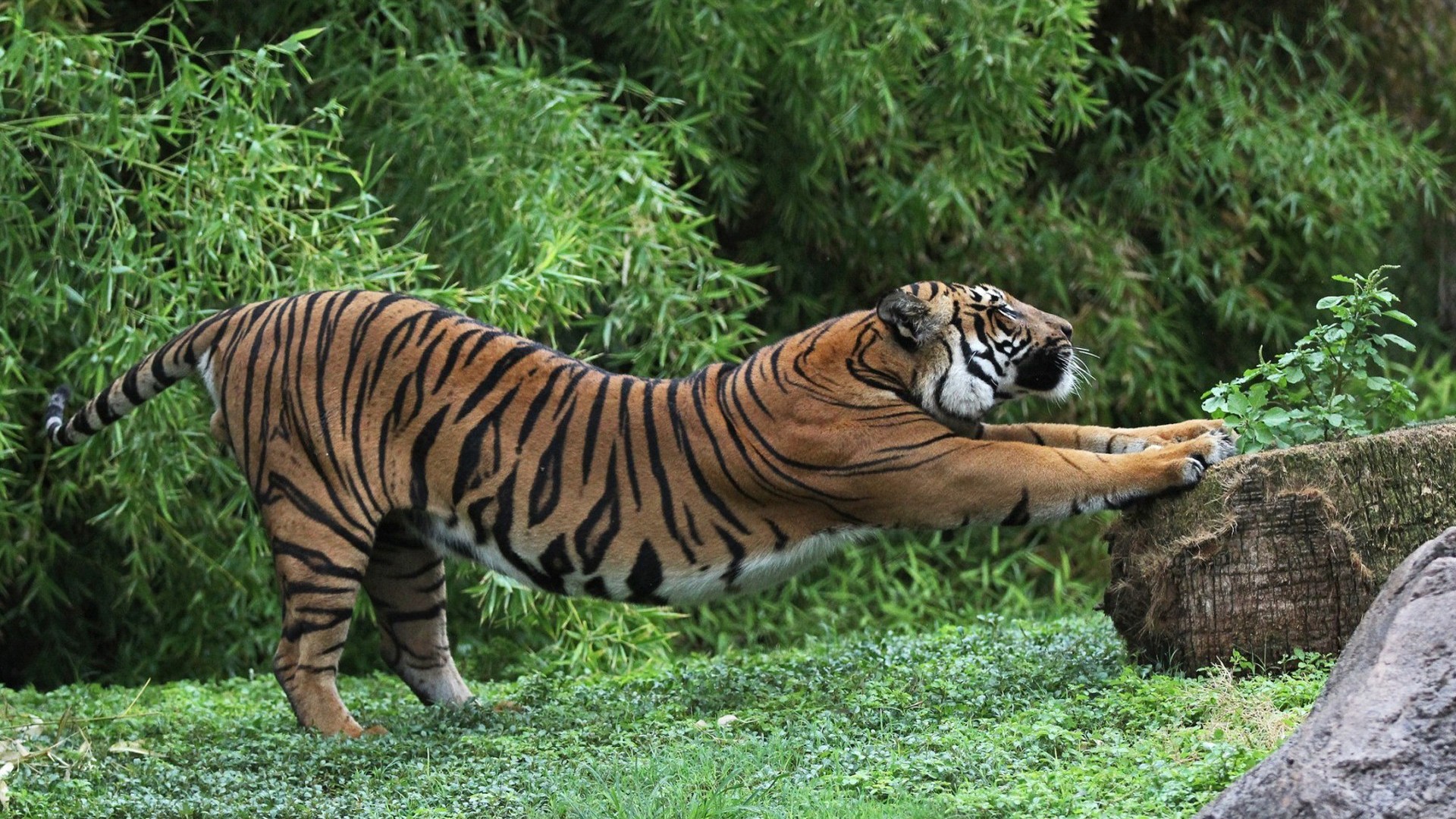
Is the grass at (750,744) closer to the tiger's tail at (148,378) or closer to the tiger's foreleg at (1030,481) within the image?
the tiger's foreleg at (1030,481)

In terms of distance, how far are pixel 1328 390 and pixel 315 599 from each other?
2.82 m

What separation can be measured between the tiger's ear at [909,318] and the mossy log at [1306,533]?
34.1 inches

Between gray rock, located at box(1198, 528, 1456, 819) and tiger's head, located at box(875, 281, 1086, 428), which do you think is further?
tiger's head, located at box(875, 281, 1086, 428)

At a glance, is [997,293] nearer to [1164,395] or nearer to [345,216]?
[345,216]

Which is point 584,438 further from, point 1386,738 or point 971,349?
point 1386,738

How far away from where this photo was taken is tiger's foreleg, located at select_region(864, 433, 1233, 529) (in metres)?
3.84

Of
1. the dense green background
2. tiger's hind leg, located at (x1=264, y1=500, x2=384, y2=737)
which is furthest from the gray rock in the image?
the dense green background

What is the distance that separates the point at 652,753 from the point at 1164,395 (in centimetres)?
499

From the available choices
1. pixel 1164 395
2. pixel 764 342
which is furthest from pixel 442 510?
pixel 1164 395

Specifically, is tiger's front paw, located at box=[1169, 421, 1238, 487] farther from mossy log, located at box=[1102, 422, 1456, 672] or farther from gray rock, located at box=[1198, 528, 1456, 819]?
gray rock, located at box=[1198, 528, 1456, 819]

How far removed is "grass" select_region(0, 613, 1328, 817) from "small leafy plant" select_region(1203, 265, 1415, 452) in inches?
25.7

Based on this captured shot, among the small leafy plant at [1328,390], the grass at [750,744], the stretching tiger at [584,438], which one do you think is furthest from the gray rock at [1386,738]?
the stretching tiger at [584,438]

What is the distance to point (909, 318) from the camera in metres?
4.26

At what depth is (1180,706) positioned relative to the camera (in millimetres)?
3488
